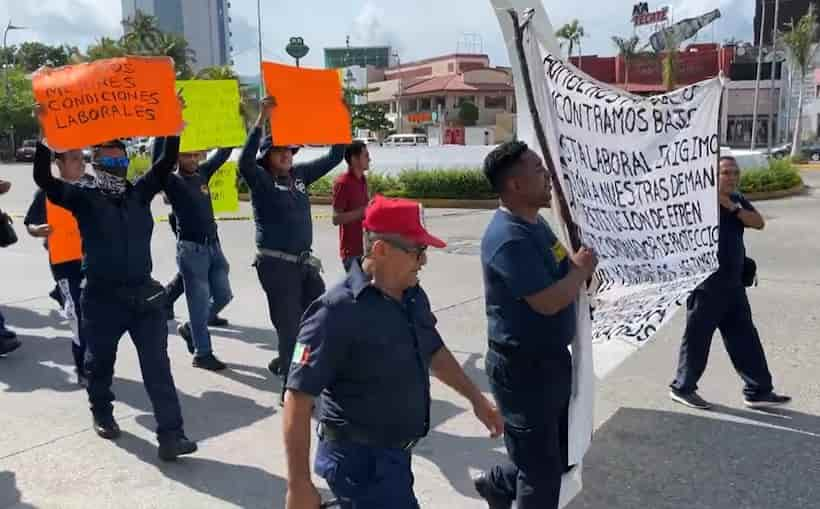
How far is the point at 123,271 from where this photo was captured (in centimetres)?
426

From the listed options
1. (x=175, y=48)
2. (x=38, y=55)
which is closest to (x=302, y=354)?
(x=175, y=48)

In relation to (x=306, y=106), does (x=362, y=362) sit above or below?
below

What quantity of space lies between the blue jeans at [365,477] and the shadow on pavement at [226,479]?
1503 millimetres

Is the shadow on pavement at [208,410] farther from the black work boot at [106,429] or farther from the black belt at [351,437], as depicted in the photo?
the black belt at [351,437]

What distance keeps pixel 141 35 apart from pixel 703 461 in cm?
8262

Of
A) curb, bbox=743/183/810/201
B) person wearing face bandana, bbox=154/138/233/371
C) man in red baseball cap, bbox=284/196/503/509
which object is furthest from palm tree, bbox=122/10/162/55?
man in red baseball cap, bbox=284/196/503/509

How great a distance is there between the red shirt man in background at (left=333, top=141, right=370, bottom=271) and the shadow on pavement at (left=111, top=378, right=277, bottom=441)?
1246 mm

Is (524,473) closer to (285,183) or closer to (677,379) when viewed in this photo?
(677,379)

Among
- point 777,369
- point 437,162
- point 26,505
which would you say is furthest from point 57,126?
point 437,162

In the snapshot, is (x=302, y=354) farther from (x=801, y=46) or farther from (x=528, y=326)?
(x=801, y=46)

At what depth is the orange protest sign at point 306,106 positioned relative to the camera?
516 centimetres

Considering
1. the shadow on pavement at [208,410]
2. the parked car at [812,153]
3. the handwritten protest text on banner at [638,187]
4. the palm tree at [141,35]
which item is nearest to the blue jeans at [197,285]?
the shadow on pavement at [208,410]

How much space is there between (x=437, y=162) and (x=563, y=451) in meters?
17.4

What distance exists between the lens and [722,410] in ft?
16.0
